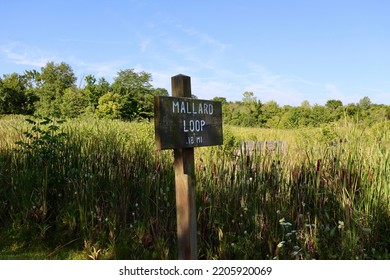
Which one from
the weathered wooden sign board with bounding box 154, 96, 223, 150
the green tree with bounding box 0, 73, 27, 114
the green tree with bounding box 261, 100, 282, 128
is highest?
the green tree with bounding box 0, 73, 27, 114

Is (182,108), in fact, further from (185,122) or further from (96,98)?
(96,98)

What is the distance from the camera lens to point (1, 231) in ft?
10.6

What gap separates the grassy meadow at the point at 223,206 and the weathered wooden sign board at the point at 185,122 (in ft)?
1.99

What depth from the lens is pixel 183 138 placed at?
1952mm

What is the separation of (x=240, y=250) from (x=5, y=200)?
245 centimetres

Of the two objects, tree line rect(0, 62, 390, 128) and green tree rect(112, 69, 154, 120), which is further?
green tree rect(112, 69, 154, 120)

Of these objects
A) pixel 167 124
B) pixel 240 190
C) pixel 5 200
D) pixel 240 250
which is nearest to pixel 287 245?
pixel 240 250

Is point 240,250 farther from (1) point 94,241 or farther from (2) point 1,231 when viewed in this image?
(2) point 1,231

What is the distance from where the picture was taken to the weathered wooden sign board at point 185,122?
1.82 meters

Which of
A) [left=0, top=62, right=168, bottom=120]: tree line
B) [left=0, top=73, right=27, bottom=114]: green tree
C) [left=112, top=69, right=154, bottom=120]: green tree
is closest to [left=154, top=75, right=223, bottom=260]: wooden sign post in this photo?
[left=0, top=62, right=168, bottom=120]: tree line

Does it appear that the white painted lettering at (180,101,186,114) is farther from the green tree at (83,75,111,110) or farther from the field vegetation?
the green tree at (83,75,111,110)

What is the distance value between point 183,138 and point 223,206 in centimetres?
91

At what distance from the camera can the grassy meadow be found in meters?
2.47

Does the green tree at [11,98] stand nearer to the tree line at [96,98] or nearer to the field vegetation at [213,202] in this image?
the tree line at [96,98]
